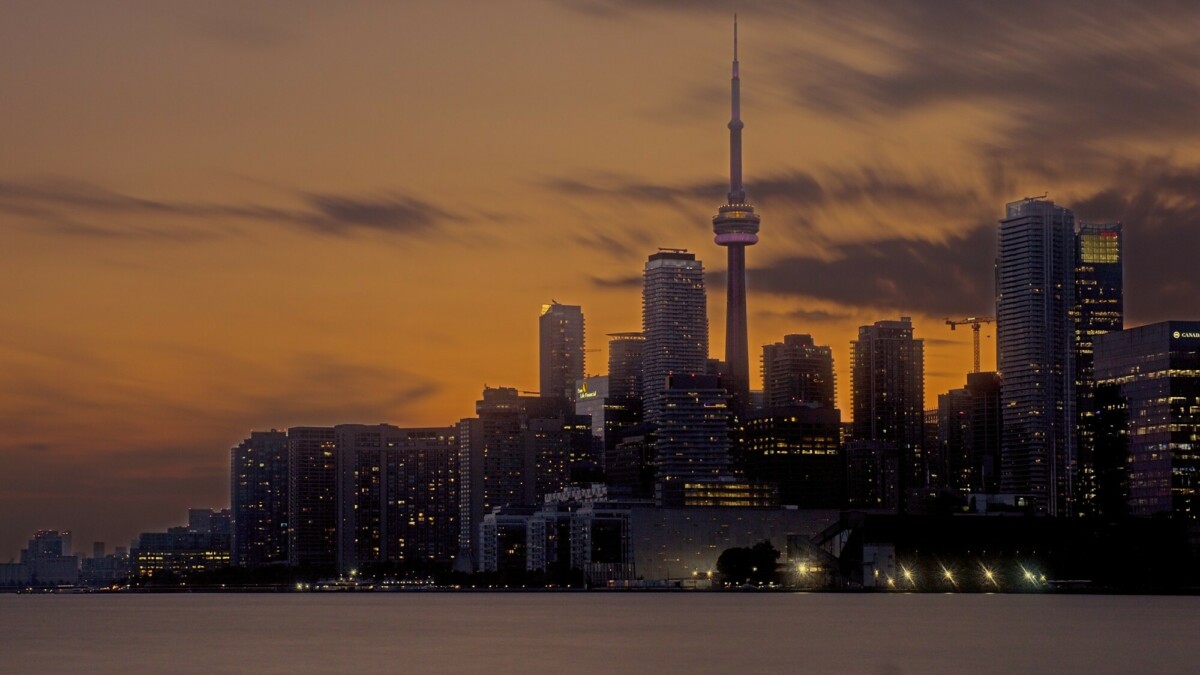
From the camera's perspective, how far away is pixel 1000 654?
145500 millimetres

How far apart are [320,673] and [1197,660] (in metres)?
61.8

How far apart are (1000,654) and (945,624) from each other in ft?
150

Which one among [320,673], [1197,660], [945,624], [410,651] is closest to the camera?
[320,673]

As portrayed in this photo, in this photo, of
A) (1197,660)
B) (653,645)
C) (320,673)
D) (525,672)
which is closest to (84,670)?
(320,673)

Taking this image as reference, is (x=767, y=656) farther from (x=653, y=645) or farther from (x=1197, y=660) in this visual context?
(x=1197, y=660)

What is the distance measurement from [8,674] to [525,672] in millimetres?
35931

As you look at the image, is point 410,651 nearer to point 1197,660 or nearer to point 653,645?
point 653,645

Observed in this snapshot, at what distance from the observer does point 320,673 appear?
429 ft

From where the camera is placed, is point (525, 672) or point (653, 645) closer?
point (525, 672)

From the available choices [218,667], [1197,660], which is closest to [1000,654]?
[1197,660]

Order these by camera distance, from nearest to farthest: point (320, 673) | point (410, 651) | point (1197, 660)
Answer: point (320, 673), point (1197, 660), point (410, 651)

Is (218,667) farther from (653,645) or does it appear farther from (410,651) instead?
(653,645)

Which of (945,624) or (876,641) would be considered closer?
(876,641)

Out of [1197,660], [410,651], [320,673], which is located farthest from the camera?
[410,651]
